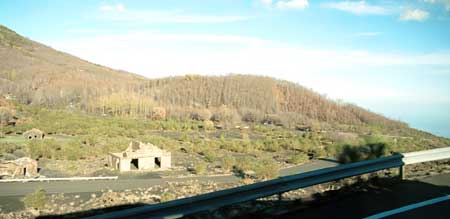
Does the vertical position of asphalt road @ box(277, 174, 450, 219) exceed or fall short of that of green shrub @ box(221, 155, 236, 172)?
it exceeds it

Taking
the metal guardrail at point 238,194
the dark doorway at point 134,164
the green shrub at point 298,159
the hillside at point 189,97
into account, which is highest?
the hillside at point 189,97

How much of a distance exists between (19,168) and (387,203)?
78.4 ft

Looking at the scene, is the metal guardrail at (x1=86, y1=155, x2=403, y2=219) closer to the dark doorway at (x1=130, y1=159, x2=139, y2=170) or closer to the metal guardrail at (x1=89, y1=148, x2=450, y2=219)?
the metal guardrail at (x1=89, y1=148, x2=450, y2=219)

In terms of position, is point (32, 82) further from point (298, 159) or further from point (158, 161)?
point (298, 159)

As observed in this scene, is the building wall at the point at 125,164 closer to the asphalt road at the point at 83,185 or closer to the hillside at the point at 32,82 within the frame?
the asphalt road at the point at 83,185

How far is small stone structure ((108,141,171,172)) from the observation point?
26672 millimetres

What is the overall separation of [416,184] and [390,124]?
109 ft

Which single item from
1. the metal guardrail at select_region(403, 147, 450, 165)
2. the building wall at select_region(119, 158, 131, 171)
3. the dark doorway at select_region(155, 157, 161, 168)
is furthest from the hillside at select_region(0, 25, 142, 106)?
the metal guardrail at select_region(403, 147, 450, 165)

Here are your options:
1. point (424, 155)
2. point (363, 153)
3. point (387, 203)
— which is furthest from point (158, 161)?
point (387, 203)

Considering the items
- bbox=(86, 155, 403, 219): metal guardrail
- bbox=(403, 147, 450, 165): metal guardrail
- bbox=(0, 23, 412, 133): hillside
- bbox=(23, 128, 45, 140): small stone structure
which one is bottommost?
bbox=(23, 128, 45, 140): small stone structure

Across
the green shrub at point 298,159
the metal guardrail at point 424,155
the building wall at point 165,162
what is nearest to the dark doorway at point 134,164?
the building wall at point 165,162

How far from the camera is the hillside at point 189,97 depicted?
54.7 metres

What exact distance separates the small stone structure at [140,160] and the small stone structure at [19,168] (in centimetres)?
494

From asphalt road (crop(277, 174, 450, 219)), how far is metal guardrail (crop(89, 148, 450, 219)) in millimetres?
312
